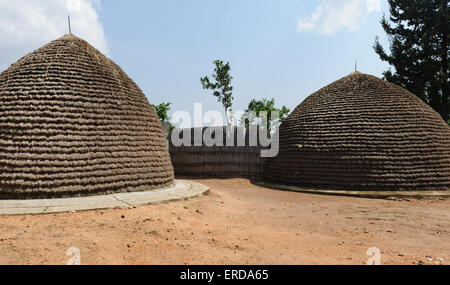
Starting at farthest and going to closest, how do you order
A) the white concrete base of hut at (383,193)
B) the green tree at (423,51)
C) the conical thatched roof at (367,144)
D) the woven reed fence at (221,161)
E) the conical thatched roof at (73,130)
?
the green tree at (423,51) < the woven reed fence at (221,161) < the conical thatched roof at (367,144) < the white concrete base of hut at (383,193) < the conical thatched roof at (73,130)

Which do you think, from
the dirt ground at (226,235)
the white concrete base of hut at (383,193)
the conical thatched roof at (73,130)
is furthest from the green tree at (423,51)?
the conical thatched roof at (73,130)

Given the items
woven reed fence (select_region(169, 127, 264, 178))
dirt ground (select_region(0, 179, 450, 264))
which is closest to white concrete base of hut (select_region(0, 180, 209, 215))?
dirt ground (select_region(0, 179, 450, 264))

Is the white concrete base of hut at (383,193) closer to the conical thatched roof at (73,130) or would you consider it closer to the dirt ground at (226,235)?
the dirt ground at (226,235)

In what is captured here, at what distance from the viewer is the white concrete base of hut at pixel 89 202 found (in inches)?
200

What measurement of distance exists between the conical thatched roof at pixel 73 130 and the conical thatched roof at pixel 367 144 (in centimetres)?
482

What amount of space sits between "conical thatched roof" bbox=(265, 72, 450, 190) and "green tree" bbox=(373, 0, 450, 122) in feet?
28.7

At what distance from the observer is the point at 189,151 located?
48.6 feet

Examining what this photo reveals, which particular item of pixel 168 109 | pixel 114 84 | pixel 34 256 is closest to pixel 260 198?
pixel 114 84

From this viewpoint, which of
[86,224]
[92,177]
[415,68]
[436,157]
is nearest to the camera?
[86,224]

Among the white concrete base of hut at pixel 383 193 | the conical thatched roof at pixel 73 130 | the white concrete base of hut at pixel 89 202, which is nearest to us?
the white concrete base of hut at pixel 89 202

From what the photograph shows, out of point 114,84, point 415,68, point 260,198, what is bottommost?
point 260,198

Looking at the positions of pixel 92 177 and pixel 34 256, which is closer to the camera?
pixel 34 256

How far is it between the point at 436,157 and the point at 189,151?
10.3 meters
